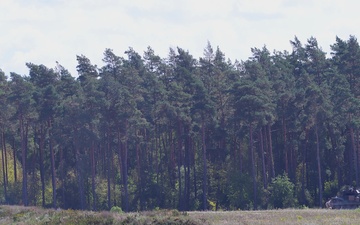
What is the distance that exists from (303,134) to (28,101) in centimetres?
2925

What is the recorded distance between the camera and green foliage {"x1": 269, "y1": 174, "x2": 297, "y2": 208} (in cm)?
6531

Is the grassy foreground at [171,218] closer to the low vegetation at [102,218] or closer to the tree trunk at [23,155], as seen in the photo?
the low vegetation at [102,218]

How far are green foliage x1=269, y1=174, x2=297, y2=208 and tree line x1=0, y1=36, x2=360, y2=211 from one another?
4.4 inches

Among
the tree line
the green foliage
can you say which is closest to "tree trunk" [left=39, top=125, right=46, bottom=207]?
the tree line

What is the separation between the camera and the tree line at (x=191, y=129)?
66125 mm

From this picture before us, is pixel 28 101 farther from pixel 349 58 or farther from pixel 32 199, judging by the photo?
pixel 349 58

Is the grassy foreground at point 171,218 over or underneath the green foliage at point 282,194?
over

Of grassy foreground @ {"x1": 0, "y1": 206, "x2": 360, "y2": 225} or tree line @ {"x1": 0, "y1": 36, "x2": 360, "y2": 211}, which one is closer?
grassy foreground @ {"x1": 0, "y1": 206, "x2": 360, "y2": 225}

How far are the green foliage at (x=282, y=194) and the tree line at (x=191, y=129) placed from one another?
112mm

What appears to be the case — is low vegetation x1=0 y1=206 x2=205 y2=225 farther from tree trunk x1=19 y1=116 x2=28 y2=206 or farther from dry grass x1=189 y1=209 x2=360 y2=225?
tree trunk x1=19 y1=116 x2=28 y2=206

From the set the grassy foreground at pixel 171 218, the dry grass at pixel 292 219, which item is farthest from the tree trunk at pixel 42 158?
the dry grass at pixel 292 219

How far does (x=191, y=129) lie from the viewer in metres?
70.8

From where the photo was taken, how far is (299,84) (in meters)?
68.1

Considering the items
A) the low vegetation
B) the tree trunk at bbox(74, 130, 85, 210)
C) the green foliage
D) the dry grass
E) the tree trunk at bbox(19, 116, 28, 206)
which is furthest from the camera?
the tree trunk at bbox(19, 116, 28, 206)
